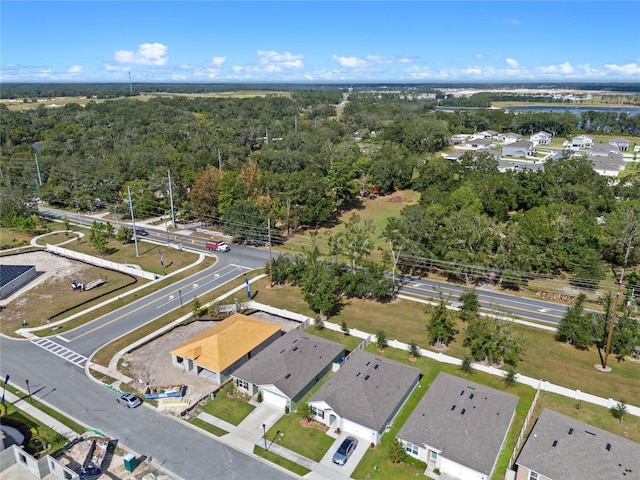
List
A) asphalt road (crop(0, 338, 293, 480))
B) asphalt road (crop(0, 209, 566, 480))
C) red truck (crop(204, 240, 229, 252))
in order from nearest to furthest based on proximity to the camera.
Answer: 1. asphalt road (crop(0, 338, 293, 480))
2. asphalt road (crop(0, 209, 566, 480))
3. red truck (crop(204, 240, 229, 252))

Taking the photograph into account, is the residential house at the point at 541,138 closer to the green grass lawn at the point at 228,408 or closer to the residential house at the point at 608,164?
the residential house at the point at 608,164

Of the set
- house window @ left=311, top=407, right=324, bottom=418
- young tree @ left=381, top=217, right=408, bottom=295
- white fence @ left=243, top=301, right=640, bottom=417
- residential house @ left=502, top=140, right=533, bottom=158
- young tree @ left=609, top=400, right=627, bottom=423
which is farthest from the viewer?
residential house @ left=502, top=140, right=533, bottom=158

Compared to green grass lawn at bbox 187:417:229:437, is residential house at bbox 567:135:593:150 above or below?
above

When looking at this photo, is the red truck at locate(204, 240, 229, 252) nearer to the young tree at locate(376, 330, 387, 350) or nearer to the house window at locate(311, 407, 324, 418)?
the young tree at locate(376, 330, 387, 350)

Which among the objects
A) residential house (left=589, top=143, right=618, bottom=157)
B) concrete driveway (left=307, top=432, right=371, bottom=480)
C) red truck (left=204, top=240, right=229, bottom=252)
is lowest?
concrete driveway (left=307, top=432, right=371, bottom=480)

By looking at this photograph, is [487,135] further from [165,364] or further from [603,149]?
[165,364]

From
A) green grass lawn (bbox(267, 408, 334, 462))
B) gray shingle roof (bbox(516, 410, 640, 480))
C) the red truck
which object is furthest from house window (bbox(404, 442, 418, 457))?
the red truck

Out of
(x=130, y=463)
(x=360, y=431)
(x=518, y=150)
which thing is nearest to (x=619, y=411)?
(x=360, y=431)

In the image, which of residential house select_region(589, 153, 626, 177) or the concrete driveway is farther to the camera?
residential house select_region(589, 153, 626, 177)
